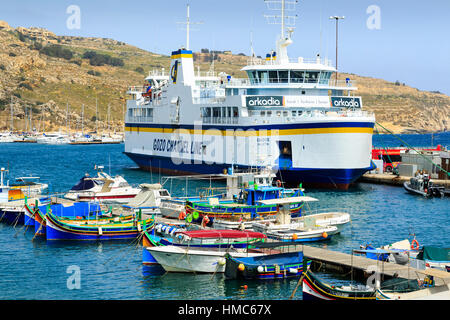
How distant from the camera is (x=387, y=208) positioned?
4359 centimetres

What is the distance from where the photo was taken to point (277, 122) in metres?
50.2

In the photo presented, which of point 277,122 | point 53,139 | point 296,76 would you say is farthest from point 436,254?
point 53,139

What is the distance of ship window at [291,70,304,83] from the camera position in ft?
170

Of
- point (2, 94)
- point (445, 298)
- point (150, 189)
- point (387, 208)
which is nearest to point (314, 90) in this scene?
point (387, 208)

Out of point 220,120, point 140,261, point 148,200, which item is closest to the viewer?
point 140,261

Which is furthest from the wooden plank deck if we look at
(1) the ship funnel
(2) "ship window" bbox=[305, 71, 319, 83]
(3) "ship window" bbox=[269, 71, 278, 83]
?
(1) the ship funnel

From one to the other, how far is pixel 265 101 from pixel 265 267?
26.8m

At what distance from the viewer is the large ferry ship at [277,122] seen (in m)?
48.2

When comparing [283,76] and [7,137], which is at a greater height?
[283,76]

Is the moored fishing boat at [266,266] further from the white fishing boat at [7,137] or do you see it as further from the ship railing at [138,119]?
the white fishing boat at [7,137]

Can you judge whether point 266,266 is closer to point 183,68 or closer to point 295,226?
point 295,226

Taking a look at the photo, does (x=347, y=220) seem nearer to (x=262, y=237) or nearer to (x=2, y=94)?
(x=262, y=237)

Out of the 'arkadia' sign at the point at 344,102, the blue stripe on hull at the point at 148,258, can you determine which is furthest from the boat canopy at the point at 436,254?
the 'arkadia' sign at the point at 344,102

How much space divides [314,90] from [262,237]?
83.6ft
